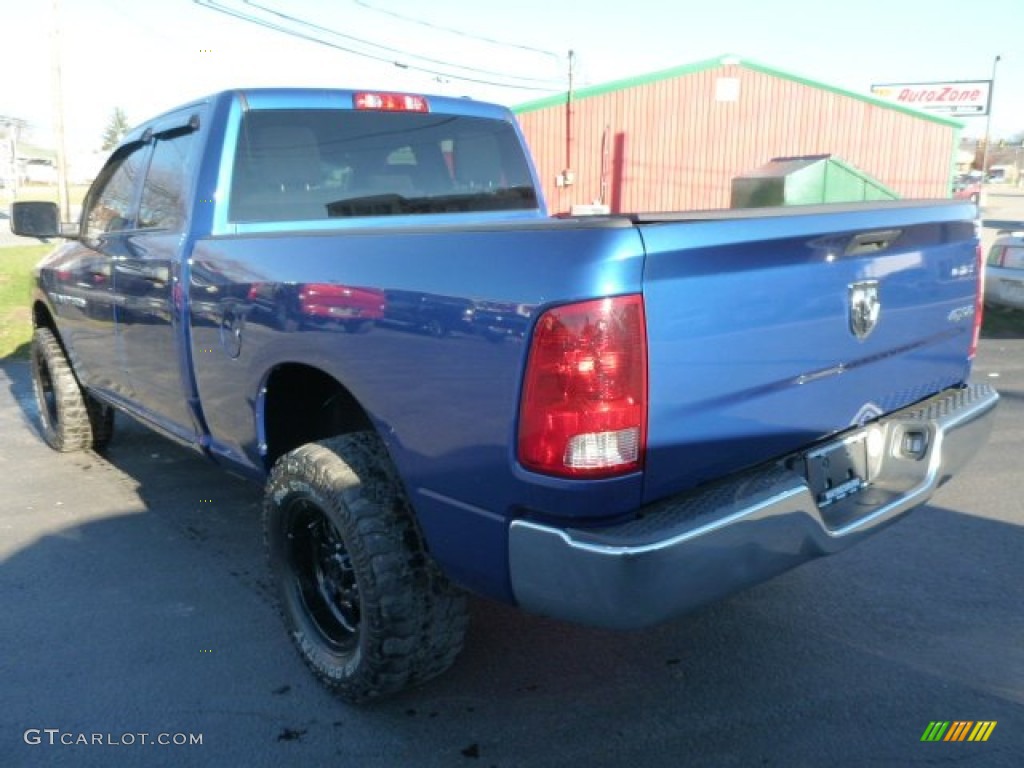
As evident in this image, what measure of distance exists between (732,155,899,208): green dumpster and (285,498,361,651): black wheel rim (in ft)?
46.8

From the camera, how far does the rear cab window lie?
11.4 feet

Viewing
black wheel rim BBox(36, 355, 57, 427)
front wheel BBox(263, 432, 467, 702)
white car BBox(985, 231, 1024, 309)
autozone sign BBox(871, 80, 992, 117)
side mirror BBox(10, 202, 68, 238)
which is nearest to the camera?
front wheel BBox(263, 432, 467, 702)

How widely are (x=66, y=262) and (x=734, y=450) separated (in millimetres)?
4099

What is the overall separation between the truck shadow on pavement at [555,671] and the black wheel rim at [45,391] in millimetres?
1900

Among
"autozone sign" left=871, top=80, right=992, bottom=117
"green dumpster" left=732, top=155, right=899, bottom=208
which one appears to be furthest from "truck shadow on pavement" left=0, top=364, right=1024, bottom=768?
"autozone sign" left=871, top=80, right=992, bottom=117

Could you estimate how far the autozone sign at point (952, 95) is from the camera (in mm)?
43812

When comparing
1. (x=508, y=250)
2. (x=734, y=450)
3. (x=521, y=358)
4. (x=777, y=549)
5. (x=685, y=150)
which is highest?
(x=685, y=150)

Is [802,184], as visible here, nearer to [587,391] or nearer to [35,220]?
[35,220]

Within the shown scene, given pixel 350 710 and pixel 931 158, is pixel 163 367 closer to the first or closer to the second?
pixel 350 710

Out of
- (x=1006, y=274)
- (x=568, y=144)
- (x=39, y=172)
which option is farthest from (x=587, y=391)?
(x=39, y=172)

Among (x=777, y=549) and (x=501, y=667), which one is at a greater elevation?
(x=777, y=549)

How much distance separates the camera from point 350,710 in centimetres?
271

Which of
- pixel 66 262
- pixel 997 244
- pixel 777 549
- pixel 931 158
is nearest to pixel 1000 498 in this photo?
pixel 777 549

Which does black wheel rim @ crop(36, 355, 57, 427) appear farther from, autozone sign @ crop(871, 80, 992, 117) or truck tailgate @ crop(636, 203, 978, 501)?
autozone sign @ crop(871, 80, 992, 117)
